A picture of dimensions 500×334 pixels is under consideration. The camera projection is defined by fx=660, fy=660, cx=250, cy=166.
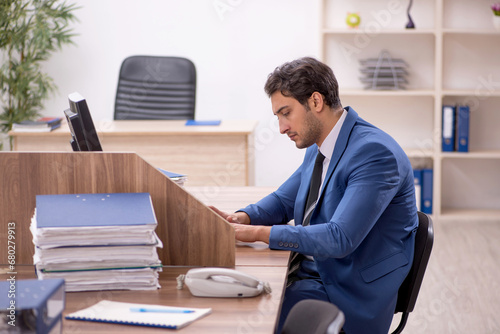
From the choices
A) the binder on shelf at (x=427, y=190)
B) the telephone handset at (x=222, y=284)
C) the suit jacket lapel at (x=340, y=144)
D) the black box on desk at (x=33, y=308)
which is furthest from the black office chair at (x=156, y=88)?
the black box on desk at (x=33, y=308)

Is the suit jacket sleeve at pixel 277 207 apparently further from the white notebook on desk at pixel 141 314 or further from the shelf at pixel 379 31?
the shelf at pixel 379 31

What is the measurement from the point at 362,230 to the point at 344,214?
0.06 meters

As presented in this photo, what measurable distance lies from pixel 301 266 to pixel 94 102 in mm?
3966

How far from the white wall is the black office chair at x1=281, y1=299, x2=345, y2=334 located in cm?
427

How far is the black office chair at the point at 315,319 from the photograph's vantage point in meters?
1.19

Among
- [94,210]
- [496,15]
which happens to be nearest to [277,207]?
[94,210]

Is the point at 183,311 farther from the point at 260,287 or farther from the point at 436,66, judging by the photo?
the point at 436,66

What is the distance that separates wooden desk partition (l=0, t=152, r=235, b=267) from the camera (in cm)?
170

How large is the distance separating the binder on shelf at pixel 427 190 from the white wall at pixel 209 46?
1070mm

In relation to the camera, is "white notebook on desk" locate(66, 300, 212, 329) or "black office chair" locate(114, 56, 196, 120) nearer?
"white notebook on desk" locate(66, 300, 212, 329)

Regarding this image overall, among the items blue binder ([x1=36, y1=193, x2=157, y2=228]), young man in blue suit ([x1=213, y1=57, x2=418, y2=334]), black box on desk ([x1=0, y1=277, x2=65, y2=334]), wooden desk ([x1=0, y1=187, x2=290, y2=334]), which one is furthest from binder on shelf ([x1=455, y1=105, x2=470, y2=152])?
black box on desk ([x1=0, y1=277, x2=65, y2=334])

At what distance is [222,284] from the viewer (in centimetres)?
151

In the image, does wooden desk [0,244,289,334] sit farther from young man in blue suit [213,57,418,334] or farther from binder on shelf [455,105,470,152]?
binder on shelf [455,105,470,152]

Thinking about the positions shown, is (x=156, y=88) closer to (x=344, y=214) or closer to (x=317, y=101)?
(x=317, y=101)
